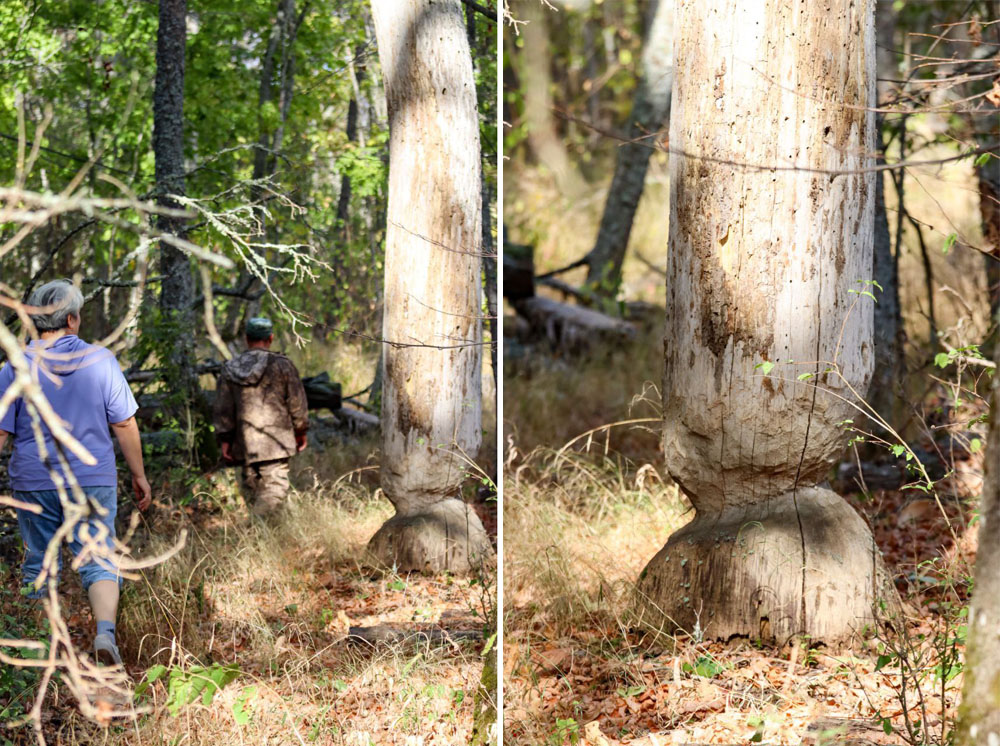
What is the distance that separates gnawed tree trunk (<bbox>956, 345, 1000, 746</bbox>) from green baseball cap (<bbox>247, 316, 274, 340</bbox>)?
4.59 metres

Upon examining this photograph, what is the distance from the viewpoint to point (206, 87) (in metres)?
8.73

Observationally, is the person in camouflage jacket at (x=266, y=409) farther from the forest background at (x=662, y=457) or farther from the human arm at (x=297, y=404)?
the forest background at (x=662, y=457)

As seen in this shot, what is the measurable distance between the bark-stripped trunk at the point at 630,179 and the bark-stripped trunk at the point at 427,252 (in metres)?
6.53

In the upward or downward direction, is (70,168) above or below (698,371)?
above

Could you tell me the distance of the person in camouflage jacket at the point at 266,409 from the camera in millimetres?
6172

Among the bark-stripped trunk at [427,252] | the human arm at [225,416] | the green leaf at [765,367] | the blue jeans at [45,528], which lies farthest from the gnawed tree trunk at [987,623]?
the human arm at [225,416]

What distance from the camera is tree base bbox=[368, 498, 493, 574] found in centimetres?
476

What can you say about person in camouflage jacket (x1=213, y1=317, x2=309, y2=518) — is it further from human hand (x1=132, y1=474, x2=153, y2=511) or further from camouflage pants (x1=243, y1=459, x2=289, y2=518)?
human hand (x1=132, y1=474, x2=153, y2=511)

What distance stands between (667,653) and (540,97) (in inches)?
521

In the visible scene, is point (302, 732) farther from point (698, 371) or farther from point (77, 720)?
point (698, 371)

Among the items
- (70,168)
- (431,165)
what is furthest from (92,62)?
(431,165)

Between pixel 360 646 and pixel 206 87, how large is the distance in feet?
20.0

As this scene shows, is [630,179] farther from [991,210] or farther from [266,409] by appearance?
[266,409]

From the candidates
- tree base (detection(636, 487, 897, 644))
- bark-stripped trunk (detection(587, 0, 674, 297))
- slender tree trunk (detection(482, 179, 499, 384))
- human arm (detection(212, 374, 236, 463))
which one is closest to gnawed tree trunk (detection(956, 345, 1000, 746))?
tree base (detection(636, 487, 897, 644))
